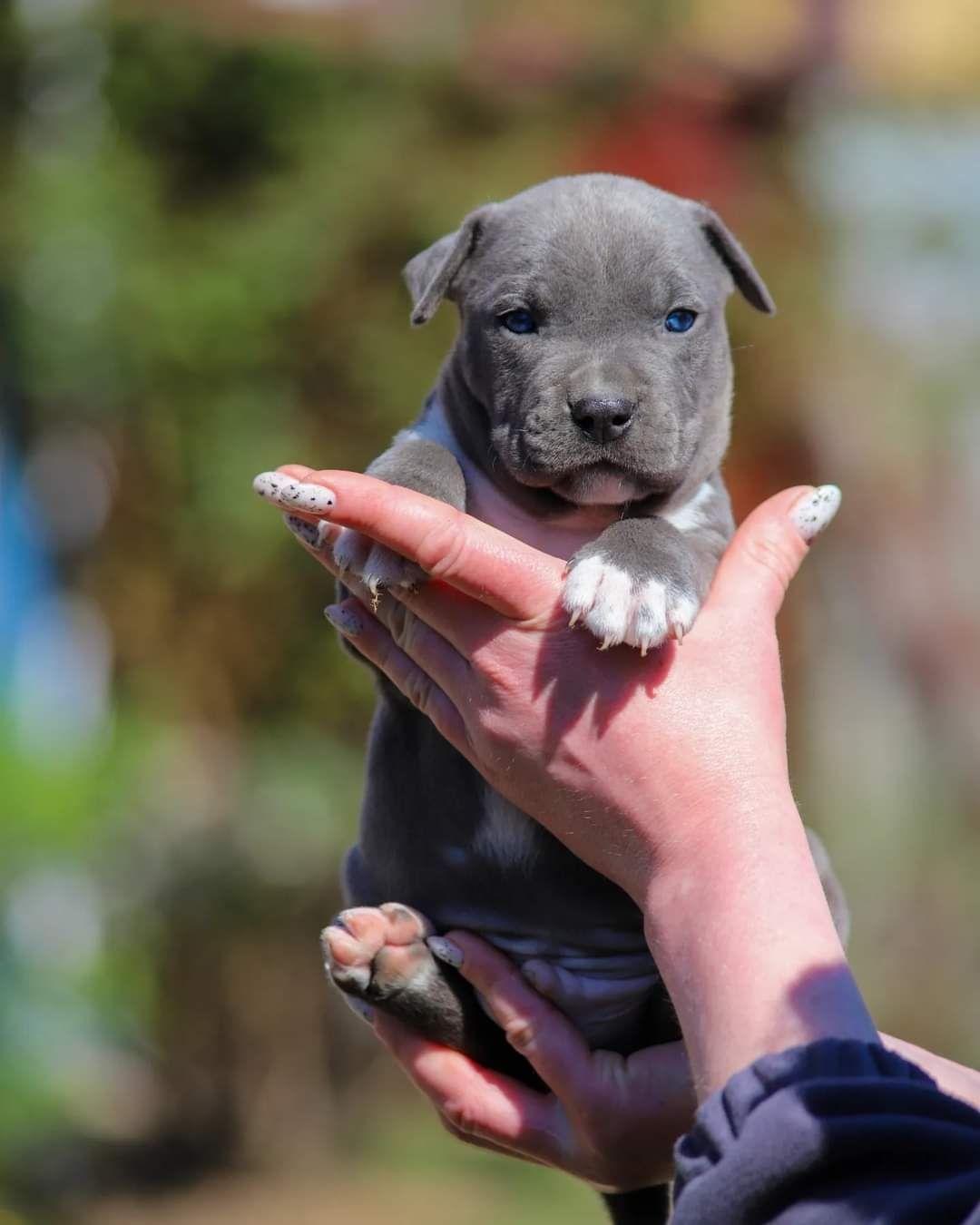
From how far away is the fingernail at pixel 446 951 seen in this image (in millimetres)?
2863

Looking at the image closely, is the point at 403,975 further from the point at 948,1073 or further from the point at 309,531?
the point at 948,1073

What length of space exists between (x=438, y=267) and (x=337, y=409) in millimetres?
5894

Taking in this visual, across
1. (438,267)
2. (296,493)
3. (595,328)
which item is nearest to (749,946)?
(296,493)

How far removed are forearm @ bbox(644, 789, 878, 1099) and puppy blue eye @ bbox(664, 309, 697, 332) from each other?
1080 mm

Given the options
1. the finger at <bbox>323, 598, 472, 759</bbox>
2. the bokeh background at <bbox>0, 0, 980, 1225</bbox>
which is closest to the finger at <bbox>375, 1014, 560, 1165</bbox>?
the finger at <bbox>323, 598, 472, 759</bbox>

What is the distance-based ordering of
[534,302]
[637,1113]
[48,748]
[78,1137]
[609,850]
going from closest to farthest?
[609,850] → [637,1113] → [534,302] → [48,748] → [78,1137]

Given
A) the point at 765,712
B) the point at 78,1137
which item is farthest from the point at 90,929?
the point at 765,712

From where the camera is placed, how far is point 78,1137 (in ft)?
24.8

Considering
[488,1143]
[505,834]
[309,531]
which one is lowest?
[488,1143]

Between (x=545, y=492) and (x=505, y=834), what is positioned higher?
(x=545, y=492)

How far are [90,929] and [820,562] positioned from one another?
4.81 metres

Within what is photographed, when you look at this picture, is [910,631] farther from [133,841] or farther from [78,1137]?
[78,1137]

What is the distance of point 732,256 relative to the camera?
127 inches

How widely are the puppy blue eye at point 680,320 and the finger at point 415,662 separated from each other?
0.83 metres
